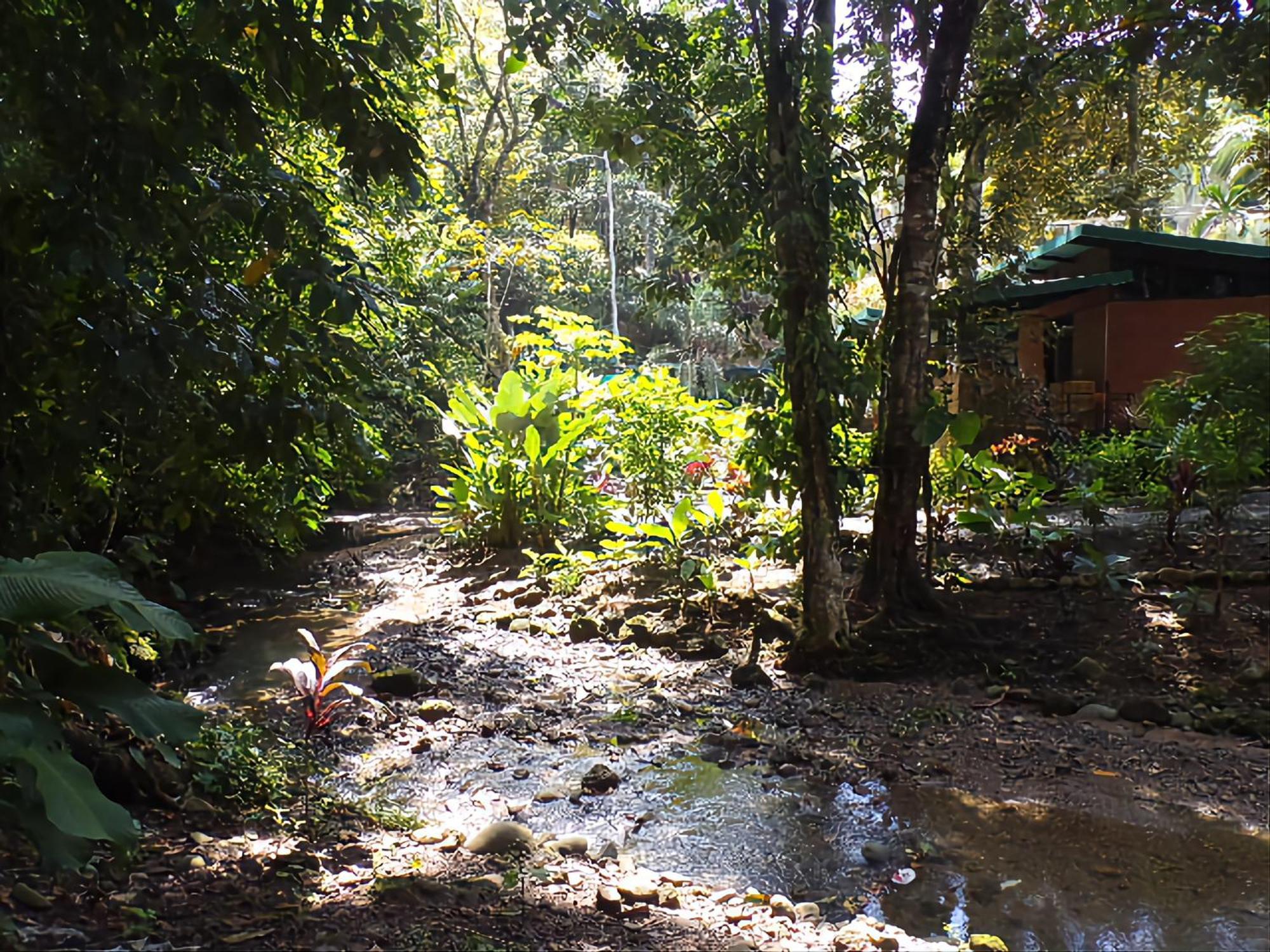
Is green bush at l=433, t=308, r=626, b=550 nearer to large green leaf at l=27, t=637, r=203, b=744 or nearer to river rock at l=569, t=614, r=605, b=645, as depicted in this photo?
river rock at l=569, t=614, r=605, b=645

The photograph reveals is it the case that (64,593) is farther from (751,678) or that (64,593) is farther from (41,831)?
(751,678)

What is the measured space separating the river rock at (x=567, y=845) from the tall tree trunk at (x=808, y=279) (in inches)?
100

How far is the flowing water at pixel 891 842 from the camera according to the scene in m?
Answer: 3.35

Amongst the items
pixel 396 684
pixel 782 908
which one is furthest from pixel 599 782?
pixel 396 684

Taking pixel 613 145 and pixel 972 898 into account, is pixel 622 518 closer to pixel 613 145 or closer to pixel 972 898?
pixel 613 145

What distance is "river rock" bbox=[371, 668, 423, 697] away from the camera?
5.98 meters

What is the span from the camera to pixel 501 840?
3.54 m

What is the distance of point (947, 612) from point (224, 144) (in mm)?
4941

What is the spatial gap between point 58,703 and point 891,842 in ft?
9.74

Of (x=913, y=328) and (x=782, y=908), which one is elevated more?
(x=913, y=328)

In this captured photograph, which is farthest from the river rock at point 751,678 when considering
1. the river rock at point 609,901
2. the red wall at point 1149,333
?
the red wall at point 1149,333

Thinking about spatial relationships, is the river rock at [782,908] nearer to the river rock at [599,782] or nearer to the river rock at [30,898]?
the river rock at [599,782]

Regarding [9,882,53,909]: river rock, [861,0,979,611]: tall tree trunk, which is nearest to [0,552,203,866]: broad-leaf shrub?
[9,882,53,909]: river rock

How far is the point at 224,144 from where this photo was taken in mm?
2965
